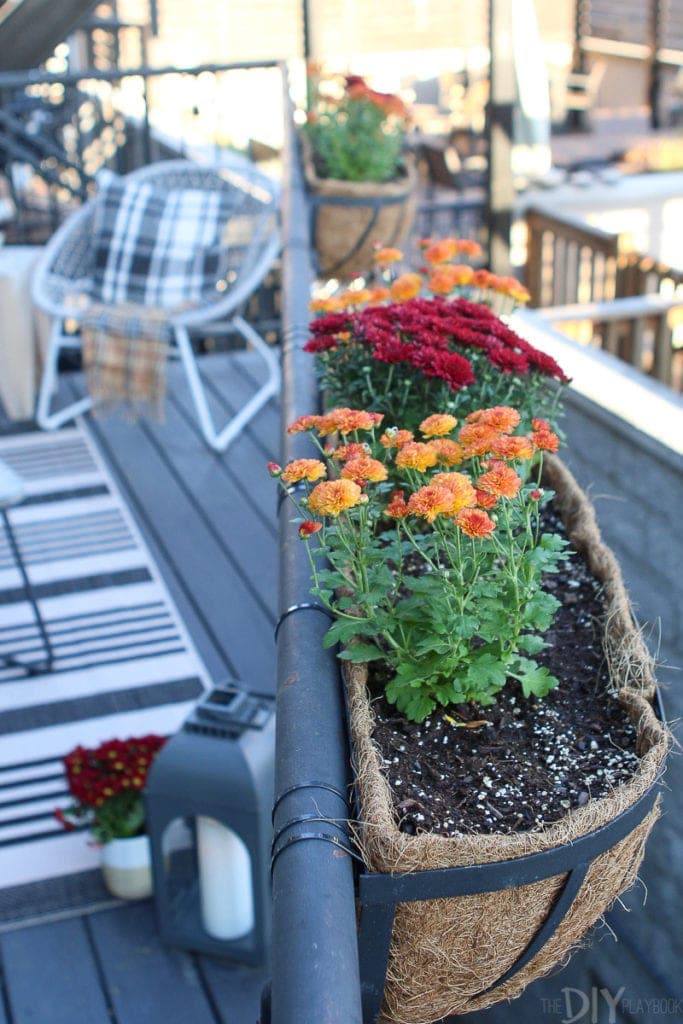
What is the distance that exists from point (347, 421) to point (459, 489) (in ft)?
0.74

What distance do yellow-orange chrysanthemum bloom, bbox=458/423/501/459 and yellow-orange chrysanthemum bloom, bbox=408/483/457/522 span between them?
14cm

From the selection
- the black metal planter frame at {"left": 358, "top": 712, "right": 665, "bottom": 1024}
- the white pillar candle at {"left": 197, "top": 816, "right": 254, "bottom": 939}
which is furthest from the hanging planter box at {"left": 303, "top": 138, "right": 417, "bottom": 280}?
the black metal planter frame at {"left": 358, "top": 712, "right": 665, "bottom": 1024}

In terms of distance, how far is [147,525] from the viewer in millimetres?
3662

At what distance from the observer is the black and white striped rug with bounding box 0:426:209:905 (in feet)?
8.16

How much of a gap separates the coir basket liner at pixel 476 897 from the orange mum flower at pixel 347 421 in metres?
0.26

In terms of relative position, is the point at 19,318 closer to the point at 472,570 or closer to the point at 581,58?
the point at 472,570

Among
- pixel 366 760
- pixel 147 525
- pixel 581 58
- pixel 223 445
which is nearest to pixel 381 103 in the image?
pixel 223 445

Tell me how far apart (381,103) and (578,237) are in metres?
2.72

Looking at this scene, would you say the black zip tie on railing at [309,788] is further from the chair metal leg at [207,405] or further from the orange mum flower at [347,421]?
the chair metal leg at [207,405]

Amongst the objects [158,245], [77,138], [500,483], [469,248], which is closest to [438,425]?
[500,483]

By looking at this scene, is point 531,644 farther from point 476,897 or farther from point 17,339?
point 17,339

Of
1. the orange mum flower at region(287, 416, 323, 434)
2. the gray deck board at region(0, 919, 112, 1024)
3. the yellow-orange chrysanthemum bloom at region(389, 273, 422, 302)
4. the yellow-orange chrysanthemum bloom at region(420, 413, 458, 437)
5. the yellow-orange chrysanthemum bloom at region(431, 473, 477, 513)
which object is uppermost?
the yellow-orange chrysanthemum bloom at region(389, 273, 422, 302)

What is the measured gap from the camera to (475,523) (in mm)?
1045

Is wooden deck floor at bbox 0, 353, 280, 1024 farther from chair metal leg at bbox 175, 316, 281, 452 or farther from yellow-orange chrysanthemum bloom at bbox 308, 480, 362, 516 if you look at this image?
yellow-orange chrysanthemum bloom at bbox 308, 480, 362, 516
